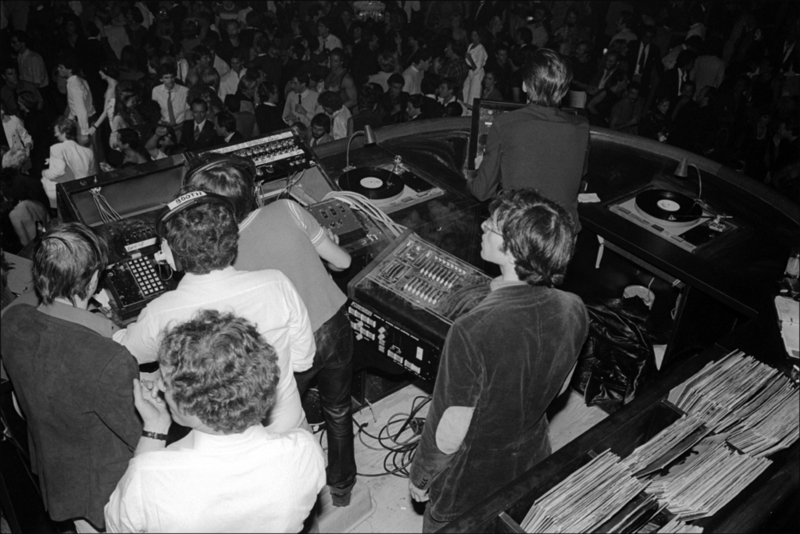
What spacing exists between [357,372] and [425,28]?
19.6 feet

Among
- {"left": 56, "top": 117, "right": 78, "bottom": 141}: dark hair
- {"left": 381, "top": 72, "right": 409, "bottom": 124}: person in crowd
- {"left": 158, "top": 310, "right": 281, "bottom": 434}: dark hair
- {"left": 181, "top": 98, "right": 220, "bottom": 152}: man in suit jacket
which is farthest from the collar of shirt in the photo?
{"left": 381, "top": 72, "right": 409, "bottom": 124}: person in crowd

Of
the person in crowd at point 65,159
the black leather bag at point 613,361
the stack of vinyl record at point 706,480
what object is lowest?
the black leather bag at point 613,361

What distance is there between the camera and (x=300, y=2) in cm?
850

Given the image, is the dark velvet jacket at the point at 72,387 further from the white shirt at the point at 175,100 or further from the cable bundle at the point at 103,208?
the white shirt at the point at 175,100

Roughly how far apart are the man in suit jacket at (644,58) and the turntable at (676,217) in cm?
349

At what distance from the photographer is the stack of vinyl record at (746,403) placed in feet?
7.21

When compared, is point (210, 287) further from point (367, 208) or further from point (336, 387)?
point (367, 208)

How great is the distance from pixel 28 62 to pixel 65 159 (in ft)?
7.07

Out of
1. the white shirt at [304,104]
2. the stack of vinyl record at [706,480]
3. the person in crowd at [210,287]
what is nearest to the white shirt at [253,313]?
the person in crowd at [210,287]

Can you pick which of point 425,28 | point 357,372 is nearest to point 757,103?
point 425,28

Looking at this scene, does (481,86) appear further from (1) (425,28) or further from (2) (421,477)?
(2) (421,477)

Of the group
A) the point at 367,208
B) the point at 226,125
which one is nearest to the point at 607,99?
the point at 226,125

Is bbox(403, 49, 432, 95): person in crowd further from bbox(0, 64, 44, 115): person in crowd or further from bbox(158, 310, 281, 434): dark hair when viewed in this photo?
bbox(158, 310, 281, 434): dark hair

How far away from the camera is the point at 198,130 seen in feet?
18.4
